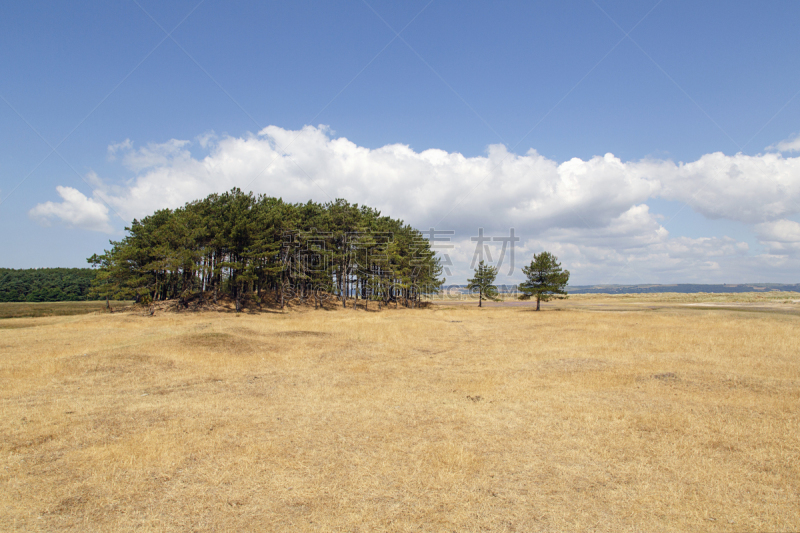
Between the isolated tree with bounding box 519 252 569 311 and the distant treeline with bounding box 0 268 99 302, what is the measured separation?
96.4 meters

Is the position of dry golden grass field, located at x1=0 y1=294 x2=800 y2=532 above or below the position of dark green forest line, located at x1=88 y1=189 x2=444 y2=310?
below

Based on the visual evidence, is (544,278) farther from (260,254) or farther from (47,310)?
(47,310)

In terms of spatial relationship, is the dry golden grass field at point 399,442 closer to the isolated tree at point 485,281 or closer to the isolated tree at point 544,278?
the isolated tree at point 544,278

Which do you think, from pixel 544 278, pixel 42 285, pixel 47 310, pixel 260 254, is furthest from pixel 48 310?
pixel 544 278

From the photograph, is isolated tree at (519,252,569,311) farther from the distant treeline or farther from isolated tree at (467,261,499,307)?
the distant treeline

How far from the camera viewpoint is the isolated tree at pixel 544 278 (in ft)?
200

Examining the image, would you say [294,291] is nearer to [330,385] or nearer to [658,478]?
[330,385]

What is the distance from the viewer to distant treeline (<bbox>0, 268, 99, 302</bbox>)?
296 feet

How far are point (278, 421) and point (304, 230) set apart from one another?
47991mm

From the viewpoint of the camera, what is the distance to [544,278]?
62156mm

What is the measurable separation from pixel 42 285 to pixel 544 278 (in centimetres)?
12133

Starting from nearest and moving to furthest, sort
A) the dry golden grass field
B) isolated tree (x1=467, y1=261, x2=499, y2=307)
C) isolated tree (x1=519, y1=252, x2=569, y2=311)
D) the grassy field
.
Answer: the dry golden grass field → the grassy field → isolated tree (x1=519, y1=252, x2=569, y2=311) → isolated tree (x1=467, y1=261, x2=499, y2=307)

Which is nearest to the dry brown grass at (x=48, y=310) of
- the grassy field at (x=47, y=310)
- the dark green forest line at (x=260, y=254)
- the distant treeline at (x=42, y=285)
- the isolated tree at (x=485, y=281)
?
the grassy field at (x=47, y=310)

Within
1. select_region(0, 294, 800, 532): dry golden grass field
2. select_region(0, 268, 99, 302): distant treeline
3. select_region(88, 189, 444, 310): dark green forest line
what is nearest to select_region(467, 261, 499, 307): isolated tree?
select_region(88, 189, 444, 310): dark green forest line
